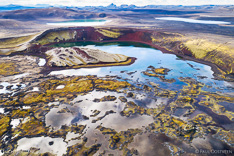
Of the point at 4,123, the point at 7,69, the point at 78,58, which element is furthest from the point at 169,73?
the point at 7,69

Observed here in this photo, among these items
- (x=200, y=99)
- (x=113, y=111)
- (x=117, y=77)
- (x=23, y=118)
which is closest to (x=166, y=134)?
(x=113, y=111)

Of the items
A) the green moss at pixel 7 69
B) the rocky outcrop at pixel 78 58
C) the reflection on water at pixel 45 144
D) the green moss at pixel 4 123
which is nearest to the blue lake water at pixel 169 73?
the rocky outcrop at pixel 78 58

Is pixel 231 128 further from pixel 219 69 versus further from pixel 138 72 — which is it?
pixel 219 69

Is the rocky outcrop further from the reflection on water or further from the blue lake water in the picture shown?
the reflection on water

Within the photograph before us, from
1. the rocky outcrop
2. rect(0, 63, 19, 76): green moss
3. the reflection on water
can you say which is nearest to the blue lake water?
the rocky outcrop

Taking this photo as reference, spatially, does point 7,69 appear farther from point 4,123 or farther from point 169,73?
point 169,73

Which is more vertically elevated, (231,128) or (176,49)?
(176,49)

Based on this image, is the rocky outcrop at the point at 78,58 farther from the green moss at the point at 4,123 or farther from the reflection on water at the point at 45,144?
the reflection on water at the point at 45,144

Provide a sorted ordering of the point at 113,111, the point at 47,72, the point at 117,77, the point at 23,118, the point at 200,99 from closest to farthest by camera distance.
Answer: the point at 23,118
the point at 113,111
the point at 200,99
the point at 117,77
the point at 47,72

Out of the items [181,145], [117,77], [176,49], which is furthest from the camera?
[176,49]
